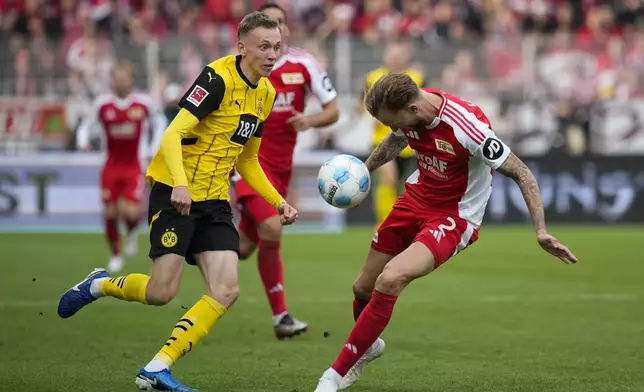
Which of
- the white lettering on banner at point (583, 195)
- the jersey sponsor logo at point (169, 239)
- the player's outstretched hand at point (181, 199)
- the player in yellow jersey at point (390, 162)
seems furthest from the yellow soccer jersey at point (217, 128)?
the white lettering on banner at point (583, 195)

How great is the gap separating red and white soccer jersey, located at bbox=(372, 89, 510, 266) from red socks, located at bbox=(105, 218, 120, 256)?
7328mm

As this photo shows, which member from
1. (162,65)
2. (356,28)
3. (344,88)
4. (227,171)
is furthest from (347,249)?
(227,171)

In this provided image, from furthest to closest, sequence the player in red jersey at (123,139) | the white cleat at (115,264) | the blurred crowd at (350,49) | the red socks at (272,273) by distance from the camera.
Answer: the blurred crowd at (350,49) → the player in red jersey at (123,139) → the white cleat at (115,264) → the red socks at (272,273)

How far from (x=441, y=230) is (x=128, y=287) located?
1.85m

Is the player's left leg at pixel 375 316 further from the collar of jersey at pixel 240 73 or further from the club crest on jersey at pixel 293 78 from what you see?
the club crest on jersey at pixel 293 78

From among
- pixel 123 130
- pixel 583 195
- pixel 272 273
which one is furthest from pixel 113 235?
pixel 583 195

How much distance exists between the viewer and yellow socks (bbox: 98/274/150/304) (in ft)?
21.5

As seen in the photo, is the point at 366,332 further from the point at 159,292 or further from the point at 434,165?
the point at 159,292

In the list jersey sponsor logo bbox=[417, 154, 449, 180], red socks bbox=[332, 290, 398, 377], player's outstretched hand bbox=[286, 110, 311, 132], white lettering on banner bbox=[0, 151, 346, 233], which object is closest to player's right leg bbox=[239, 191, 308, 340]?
player's outstretched hand bbox=[286, 110, 311, 132]

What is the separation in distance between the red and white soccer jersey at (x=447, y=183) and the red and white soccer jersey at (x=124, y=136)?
7.50 meters

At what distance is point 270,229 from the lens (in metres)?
8.80

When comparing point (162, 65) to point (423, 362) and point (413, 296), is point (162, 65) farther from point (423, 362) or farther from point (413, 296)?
point (423, 362)

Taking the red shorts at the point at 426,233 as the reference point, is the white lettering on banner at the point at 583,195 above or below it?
below

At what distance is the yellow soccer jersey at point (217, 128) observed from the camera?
6.48m
